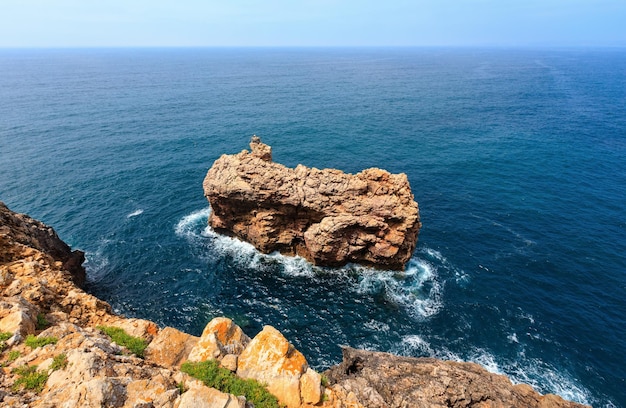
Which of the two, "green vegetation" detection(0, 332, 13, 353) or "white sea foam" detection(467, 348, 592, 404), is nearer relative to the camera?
"green vegetation" detection(0, 332, 13, 353)

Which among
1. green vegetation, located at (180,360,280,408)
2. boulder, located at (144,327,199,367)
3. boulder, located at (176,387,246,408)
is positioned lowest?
boulder, located at (144,327,199,367)

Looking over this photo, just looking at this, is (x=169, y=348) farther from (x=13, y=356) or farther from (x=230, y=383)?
(x=13, y=356)

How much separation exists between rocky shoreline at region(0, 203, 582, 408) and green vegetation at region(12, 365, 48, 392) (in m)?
0.04

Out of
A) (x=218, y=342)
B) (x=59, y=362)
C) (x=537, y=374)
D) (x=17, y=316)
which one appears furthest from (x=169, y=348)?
(x=537, y=374)

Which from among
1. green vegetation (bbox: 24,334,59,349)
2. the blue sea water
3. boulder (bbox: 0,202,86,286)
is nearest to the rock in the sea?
the blue sea water

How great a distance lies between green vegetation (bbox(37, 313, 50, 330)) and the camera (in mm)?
19675

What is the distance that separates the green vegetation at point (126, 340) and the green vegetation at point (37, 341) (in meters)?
3.15

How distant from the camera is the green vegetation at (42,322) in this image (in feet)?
64.6

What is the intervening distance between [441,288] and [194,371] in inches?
1519

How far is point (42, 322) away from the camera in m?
20.0

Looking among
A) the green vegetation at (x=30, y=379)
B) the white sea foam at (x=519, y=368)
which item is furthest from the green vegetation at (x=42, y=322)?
the white sea foam at (x=519, y=368)

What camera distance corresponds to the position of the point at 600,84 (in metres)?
189

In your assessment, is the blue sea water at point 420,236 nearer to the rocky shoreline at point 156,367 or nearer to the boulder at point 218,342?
the rocky shoreline at point 156,367

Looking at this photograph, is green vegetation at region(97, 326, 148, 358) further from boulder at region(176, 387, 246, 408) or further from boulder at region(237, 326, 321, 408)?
boulder at region(176, 387, 246, 408)
